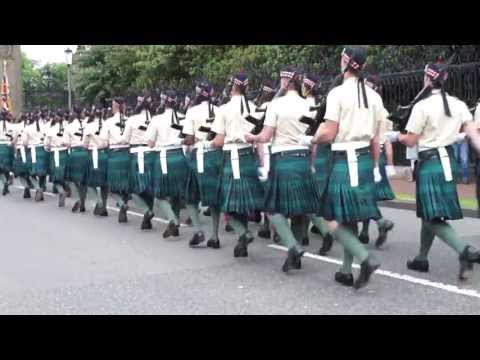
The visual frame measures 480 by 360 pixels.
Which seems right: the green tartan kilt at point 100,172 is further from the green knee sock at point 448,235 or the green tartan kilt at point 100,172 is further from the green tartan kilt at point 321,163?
the green knee sock at point 448,235

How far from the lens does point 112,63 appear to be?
27.8 metres

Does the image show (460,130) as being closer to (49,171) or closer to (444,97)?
(444,97)

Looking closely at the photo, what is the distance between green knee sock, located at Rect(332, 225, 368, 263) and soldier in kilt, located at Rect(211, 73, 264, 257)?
1.57 m

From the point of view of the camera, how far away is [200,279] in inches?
241

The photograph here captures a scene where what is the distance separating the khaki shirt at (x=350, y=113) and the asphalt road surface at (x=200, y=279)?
1281 millimetres

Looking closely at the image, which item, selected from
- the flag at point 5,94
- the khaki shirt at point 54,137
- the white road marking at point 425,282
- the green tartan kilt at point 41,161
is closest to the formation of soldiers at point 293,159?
the white road marking at point 425,282

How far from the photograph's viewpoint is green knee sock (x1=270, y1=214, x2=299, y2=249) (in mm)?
6133

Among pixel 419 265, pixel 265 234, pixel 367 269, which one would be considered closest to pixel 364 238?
pixel 265 234

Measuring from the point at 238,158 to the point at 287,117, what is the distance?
2.91ft

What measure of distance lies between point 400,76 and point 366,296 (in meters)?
9.26

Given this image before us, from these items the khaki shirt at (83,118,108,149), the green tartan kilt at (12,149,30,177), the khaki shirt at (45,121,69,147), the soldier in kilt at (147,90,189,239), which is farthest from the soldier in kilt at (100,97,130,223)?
the green tartan kilt at (12,149,30,177)

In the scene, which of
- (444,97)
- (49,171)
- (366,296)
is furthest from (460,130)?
(49,171)

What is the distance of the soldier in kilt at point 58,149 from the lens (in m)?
12.0

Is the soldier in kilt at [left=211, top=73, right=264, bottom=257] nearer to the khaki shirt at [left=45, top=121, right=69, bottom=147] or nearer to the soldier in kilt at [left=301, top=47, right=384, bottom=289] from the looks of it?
the soldier in kilt at [left=301, top=47, right=384, bottom=289]
